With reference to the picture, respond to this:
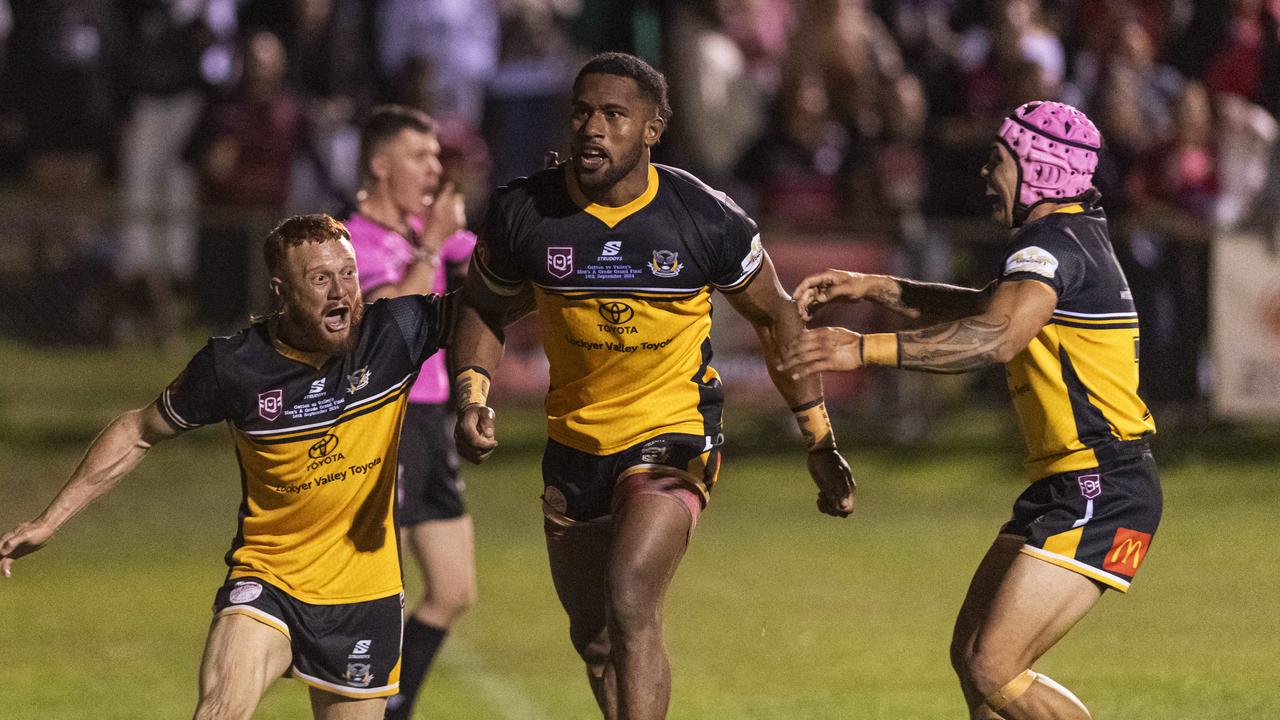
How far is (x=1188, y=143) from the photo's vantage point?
16.2 metres

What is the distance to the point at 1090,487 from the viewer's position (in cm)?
675

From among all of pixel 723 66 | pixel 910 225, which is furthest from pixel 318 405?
pixel 723 66

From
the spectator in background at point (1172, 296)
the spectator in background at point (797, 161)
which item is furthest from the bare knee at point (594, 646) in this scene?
the spectator in background at point (797, 161)

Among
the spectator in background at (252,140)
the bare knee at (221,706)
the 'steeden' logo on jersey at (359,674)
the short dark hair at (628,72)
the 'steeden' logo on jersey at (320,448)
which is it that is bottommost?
the spectator in background at (252,140)

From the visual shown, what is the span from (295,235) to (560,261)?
3.19ft

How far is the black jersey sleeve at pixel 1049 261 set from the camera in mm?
6578

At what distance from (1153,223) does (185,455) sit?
8073 millimetres

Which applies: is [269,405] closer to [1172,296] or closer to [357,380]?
[357,380]

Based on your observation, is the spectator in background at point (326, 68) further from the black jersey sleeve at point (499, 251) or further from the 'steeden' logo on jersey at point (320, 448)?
the 'steeden' logo on jersey at point (320, 448)

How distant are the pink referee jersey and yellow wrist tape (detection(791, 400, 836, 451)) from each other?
1.85 metres

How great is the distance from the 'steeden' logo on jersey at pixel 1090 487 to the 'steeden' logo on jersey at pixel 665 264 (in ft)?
5.29

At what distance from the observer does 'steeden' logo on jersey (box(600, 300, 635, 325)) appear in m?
7.01

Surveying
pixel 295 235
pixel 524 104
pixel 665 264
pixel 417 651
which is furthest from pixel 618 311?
pixel 524 104

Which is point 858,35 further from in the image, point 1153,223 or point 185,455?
point 185,455
